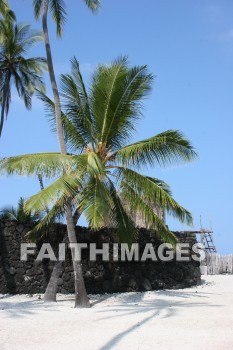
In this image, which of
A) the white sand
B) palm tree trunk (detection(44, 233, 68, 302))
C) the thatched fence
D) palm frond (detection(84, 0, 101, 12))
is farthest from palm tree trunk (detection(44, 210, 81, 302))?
the thatched fence

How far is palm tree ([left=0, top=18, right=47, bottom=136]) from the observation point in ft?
68.1

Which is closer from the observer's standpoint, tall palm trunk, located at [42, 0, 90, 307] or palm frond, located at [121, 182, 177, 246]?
tall palm trunk, located at [42, 0, 90, 307]

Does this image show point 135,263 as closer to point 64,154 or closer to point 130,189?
point 130,189

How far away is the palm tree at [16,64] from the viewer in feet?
68.1

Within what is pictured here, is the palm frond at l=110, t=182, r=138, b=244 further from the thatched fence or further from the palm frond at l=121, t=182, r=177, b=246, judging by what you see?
the thatched fence

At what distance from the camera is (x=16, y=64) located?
70.3ft

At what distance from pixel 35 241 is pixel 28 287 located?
135 centimetres

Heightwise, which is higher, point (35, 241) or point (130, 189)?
point (130, 189)

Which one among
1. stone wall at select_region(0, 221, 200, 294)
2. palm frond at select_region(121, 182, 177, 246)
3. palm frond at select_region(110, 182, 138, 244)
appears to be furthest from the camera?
stone wall at select_region(0, 221, 200, 294)

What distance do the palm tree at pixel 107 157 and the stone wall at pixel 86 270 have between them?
1.38 m

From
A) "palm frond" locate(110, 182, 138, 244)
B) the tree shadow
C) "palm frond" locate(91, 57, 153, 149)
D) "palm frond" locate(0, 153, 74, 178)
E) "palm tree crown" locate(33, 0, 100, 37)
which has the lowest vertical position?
the tree shadow

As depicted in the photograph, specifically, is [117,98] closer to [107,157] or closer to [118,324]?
[107,157]

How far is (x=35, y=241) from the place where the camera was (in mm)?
13062

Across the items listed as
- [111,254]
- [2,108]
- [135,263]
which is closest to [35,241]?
[111,254]
